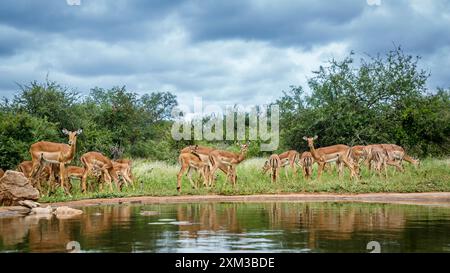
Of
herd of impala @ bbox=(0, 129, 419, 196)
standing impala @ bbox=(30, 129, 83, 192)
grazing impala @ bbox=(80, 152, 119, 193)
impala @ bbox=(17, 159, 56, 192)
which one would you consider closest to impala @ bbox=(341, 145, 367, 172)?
herd of impala @ bbox=(0, 129, 419, 196)

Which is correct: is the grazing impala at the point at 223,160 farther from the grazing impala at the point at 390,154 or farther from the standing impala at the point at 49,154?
the grazing impala at the point at 390,154

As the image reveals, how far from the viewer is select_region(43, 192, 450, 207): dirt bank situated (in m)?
19.4

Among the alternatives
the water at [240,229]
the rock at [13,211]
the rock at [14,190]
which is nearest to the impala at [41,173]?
the rock at [14,190]

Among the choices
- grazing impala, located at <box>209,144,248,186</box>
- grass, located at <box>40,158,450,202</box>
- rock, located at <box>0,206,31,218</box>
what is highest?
grazing impala, located at <box>209,144,248,186</box>

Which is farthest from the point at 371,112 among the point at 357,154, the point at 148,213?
the point at 148,213

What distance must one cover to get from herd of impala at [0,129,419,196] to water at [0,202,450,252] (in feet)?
16.8

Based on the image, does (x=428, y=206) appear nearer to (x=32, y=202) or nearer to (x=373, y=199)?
(x=373, y=199)

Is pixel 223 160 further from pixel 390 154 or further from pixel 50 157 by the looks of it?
pixel 390 154

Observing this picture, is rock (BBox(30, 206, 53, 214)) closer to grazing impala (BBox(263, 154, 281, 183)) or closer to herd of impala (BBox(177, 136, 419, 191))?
herd of impala (BBox(177, 136, 419, 191))

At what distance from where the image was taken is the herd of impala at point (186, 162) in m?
22.4

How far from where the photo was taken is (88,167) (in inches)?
898

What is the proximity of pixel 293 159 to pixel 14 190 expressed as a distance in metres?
12.4

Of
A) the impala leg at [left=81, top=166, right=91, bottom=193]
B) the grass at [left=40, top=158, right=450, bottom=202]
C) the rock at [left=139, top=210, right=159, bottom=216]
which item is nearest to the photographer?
the rock at [left=139, top=210, right=159, bottom=216]

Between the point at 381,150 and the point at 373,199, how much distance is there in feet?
23.3
